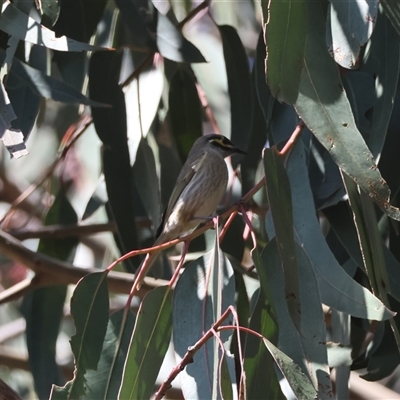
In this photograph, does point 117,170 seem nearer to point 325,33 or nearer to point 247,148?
point 247,148

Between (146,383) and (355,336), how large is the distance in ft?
3.20

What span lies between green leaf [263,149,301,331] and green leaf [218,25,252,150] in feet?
2.37

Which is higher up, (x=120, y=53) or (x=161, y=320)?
(x=120, y=53)

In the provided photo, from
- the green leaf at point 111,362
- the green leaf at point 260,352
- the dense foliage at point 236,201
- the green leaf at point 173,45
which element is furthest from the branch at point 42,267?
the green leaf at point 260,352

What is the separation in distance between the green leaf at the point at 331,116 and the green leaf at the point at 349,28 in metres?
0.06

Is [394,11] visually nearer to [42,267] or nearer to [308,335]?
[308,335]

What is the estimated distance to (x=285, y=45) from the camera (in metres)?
1.61

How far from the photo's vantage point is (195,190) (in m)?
2.64

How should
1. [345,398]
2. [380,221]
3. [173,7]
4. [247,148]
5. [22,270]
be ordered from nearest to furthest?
[345,398] < [380,221] < [247,148] < [173,7] < [22,270]

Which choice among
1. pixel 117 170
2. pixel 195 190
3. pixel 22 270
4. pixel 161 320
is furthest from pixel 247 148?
pixel 22 270

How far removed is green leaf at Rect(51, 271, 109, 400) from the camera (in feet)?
6.29

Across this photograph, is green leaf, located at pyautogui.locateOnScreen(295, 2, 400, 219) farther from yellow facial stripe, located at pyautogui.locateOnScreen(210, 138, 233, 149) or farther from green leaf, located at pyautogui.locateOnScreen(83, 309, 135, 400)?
yellow facial stripe, located at pyautogui.locateOnScreen(210, 138, 233, 149)

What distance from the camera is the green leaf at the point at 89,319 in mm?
1916

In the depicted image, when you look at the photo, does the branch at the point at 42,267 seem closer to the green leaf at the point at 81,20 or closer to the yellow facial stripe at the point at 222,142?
the yellow facial stripe at the point at 222,142
